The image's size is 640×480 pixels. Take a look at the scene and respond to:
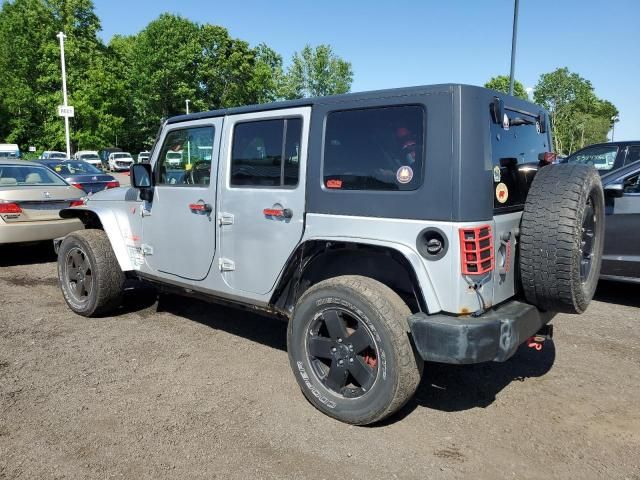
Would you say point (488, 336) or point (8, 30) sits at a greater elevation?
point (8, 30)

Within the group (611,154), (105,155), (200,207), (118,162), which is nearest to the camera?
(200,207)

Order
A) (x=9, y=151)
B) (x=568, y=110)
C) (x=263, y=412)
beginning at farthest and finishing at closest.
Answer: (x=568, y=110) < (x=9, y=151) < (x=263, y=412)

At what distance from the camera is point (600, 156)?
8.34 m

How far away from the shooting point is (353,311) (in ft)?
9.93

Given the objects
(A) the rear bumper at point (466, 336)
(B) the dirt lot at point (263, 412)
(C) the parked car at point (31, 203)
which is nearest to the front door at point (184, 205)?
(B) the dirt lot at point (263, 412)

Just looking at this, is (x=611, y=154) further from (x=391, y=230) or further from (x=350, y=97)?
(x=391, y=230)

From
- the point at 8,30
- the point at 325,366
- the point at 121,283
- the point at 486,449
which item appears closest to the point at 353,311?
the point at 325,366

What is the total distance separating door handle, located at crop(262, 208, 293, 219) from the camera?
11.4 ft

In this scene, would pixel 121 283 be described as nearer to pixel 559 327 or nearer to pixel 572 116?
pixel 559 327

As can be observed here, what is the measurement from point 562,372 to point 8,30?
48.7 m

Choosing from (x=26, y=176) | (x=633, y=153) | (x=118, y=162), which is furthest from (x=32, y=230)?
(x=118, y=162)

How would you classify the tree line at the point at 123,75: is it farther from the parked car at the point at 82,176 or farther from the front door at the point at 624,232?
the front door at the point at 624,232

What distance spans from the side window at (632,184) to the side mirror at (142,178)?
16.4ft

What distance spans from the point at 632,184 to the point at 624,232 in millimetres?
557
